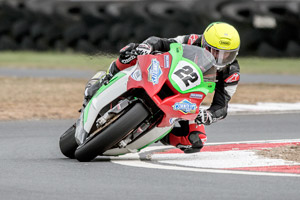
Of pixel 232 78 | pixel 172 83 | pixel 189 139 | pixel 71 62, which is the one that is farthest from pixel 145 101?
pixel 71 62

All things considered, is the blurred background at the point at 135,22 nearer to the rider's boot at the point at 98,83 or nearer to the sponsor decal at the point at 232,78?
the rider's boot at the point at 98,83

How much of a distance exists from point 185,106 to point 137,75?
1.67 ft

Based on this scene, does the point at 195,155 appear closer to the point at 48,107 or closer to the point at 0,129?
the point at 0,129

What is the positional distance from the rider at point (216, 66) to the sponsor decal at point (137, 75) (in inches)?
9.4

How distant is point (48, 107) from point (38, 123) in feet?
7.17

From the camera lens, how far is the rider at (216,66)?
6996 mm

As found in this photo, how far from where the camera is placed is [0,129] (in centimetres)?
1009

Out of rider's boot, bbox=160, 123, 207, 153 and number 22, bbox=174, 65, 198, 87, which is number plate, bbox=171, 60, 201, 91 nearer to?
number 22, bbox=174, 65, 198, 87

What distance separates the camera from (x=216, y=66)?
276 inches

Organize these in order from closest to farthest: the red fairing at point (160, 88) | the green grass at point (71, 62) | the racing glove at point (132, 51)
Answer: the red fairing at point (160, 88) < the racing glove at point (132, 51) < the green grass at point (71, 62)

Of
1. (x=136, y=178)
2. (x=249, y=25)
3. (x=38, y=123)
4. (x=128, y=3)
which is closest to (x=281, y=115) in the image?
(x=38, y=123)

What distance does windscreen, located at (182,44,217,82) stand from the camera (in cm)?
684

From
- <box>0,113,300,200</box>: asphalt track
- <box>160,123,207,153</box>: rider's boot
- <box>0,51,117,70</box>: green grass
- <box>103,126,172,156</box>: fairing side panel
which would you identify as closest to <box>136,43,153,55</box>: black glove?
<box>103,126,172,156</box>: fairing side panel

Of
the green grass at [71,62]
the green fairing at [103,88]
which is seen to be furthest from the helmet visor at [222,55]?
the green grass at [71,62]
